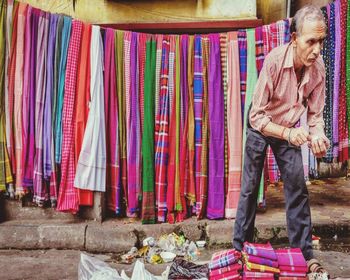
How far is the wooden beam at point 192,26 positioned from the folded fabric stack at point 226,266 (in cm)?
346

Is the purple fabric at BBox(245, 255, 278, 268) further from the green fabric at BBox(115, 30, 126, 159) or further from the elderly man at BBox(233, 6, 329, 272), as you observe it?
the green fabric at BBox(115, 30, 126, 159)

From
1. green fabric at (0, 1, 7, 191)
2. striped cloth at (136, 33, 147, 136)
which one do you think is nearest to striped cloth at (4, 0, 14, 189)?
green fabric at (0, 1, 7, 191)

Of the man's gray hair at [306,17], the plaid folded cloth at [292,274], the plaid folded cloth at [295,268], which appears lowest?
the plaid folded cloth at [292,274]

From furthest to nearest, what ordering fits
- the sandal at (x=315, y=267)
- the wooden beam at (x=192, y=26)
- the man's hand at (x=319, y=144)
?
the wooden beam at (x=192, y=26) → the sandal at (x=315, y=267) → the man's hand at (x=319, y=144)

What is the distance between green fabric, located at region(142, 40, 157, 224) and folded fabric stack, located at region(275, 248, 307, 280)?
66.7 inches

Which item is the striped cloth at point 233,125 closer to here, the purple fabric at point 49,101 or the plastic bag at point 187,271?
the plastic bag at point 187,271

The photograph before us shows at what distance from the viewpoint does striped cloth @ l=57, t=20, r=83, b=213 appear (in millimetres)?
4449

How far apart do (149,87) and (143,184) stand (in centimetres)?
101

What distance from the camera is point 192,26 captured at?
5.89 metres

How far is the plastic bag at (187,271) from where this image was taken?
132 inches

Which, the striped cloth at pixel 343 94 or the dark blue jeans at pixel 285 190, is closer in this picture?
the dark blue jeans at pixel 285 190

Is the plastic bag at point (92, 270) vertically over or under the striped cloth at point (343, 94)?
under

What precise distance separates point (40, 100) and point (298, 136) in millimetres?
2679

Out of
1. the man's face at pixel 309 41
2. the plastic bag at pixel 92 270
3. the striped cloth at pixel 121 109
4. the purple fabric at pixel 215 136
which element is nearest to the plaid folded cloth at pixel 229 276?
the plastic bag at pixel 92 270
